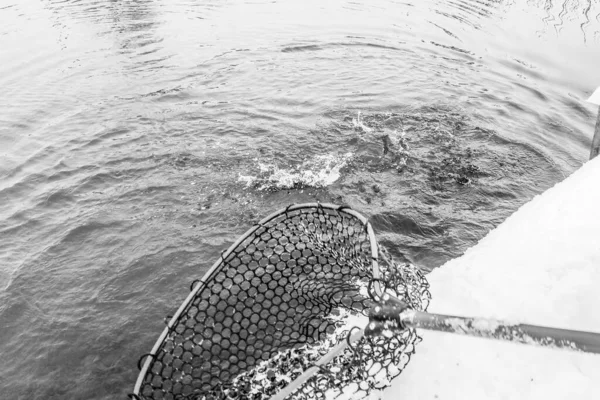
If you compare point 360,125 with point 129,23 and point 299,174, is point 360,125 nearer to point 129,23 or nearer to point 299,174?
point 299,174

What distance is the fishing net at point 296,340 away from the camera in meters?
3.06

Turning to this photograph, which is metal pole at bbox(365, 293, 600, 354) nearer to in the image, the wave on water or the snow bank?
the snow bank

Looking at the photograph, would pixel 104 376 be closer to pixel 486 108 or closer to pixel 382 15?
pixel 486 108

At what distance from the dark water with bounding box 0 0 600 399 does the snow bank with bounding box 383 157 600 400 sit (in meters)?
1.41

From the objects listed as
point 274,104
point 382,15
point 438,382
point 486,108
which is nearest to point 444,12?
point 382,15

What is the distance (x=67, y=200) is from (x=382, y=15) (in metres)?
12.1

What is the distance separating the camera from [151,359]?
2848 mm

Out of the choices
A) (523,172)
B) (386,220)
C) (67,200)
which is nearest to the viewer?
(386,220)

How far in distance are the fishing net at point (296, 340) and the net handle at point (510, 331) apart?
1.14 feet

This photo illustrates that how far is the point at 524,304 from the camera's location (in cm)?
345

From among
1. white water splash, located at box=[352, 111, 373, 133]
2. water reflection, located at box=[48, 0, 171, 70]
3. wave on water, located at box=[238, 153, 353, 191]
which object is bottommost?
wave on water, located at box=[238, 153, 353, 191]

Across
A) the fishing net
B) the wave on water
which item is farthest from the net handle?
the wave on water

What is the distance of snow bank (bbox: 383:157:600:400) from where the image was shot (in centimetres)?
291

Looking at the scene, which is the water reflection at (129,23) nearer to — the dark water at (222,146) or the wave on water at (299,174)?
the dark water at (222,146)
